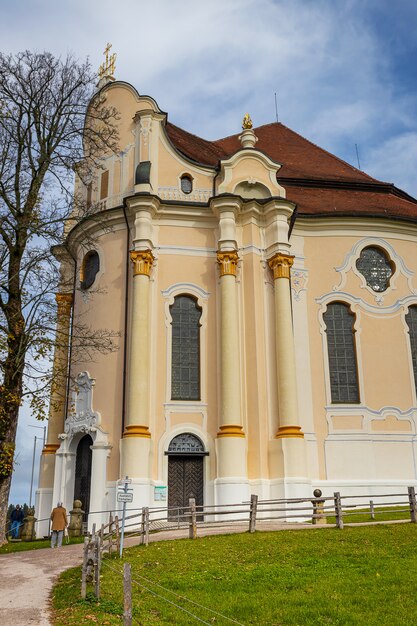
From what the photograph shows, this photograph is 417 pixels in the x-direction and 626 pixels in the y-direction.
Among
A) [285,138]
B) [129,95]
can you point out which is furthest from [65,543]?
[285,138]

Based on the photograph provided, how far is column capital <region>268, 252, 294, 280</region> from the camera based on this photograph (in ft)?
78.0

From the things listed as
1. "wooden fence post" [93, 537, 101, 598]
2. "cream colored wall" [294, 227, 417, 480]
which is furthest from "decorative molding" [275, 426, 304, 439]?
"wooden fence post" [93, 537, 101, 598]

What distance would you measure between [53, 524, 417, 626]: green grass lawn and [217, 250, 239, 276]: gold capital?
10602 mm

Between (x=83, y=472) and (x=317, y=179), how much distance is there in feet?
52.0

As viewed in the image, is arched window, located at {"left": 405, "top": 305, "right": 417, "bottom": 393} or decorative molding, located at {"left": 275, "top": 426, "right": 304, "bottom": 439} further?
arched window, located at {"left": 405, "top": 305, "right": 417, "bottom": 393}

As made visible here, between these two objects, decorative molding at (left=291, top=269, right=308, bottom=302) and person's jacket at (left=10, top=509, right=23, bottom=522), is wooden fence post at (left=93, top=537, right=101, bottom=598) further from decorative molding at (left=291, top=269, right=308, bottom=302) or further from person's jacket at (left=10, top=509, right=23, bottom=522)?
person's jacket at (left=10, top=509, right=23, bottom=522)

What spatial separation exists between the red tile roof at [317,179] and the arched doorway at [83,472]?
11472 mm

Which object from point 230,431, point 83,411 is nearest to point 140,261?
point 83,411

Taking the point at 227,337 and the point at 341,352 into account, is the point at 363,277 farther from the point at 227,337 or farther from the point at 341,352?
the point at 227,337

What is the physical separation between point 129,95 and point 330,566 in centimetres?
2065

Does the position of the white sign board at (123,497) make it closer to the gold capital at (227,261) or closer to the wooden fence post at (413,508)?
the wooden fence post at (413,508)

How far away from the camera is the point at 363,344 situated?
2453cm

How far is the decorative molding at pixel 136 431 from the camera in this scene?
69.3 feet

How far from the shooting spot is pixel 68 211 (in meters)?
19.4
